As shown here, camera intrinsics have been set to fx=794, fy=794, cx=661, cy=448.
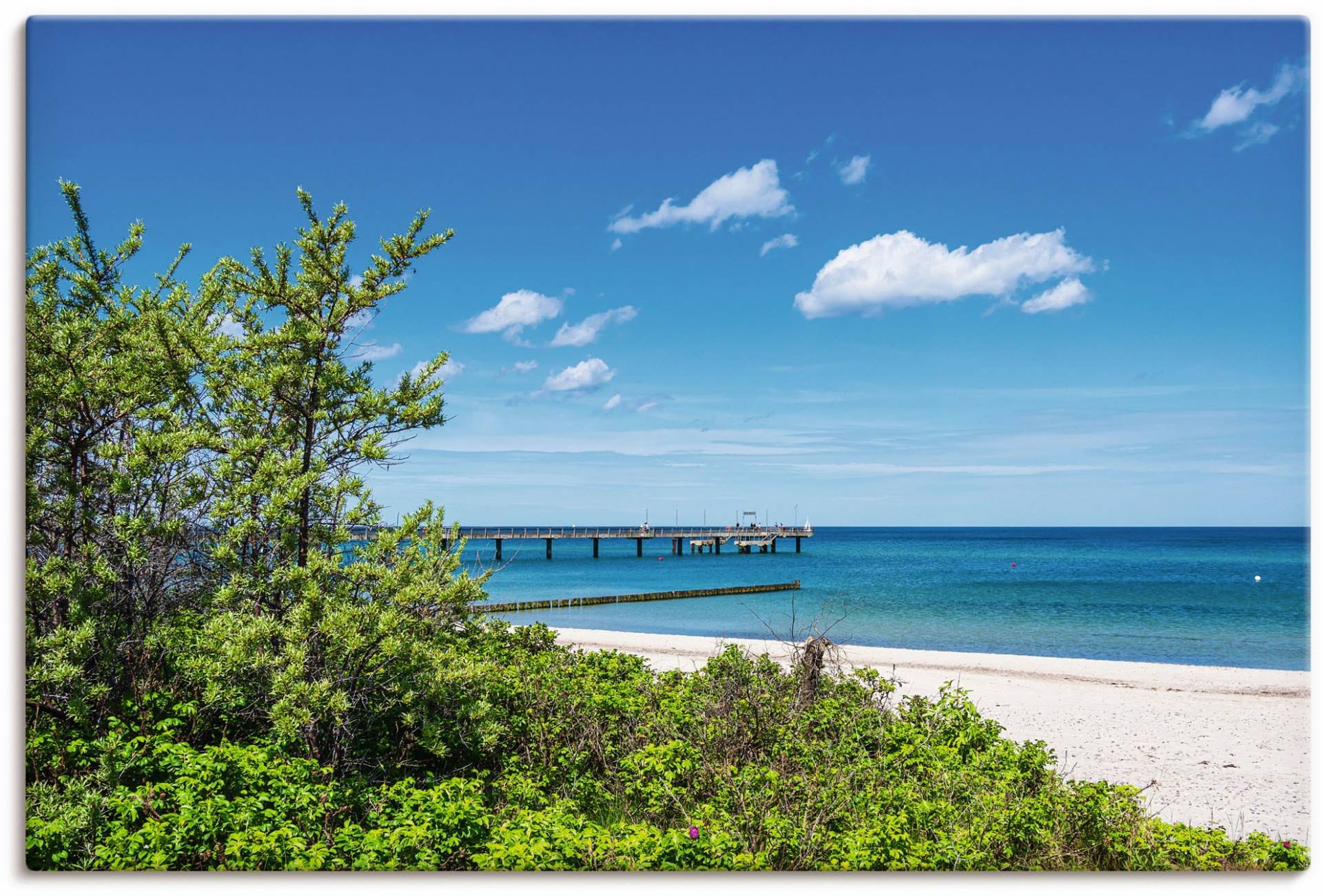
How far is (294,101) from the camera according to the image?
14.1ft

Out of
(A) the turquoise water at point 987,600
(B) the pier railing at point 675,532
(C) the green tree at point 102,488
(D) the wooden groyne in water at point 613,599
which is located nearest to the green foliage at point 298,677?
(C) the green tree at point 102,488

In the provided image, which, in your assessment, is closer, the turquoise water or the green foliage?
the green foliage

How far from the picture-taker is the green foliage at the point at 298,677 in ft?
11.3

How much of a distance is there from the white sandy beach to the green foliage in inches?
88.5

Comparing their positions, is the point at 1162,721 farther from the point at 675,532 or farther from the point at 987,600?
the point at 675,532

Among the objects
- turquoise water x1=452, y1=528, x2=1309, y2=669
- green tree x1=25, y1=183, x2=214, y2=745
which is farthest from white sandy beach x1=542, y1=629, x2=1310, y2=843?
green tree x1=25, y1=183, x2=214, y2=745

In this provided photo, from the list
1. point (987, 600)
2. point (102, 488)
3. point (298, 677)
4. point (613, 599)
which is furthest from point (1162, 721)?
point (987, 600)

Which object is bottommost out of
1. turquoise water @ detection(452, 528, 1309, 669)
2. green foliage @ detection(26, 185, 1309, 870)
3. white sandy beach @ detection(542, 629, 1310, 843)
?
turquoise water @ detection(452, 528, 1309, 669)

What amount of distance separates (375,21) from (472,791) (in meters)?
3.96

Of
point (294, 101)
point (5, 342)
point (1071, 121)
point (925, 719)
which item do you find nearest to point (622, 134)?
point (294, 101)

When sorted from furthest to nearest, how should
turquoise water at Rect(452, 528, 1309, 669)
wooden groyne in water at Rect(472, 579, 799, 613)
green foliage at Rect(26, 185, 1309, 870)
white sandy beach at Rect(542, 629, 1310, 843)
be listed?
wooden groyne in water at Rect(472, 579, 799, 613) → turquoise water at Rect(452, 528, 1309, 669) → white sandy beach at Rect(542, 629, 1310, 843) → green foliage at Rect(26, 185, 1309, 870)

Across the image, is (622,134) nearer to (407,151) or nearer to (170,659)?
(407,151)

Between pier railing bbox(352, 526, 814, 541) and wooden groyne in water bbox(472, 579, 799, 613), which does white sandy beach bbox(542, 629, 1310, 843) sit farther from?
pier railing bbox(352, 526, 814, 541)

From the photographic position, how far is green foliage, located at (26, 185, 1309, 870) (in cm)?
344
